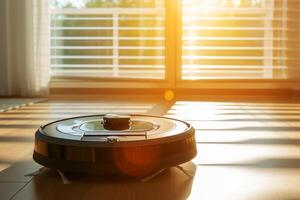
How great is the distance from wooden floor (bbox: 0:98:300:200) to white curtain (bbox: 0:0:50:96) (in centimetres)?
122

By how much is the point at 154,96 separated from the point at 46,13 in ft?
3.20

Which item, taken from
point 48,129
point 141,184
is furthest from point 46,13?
point 141,184

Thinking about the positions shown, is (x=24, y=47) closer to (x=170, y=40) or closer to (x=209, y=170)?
(x=170, y=40)

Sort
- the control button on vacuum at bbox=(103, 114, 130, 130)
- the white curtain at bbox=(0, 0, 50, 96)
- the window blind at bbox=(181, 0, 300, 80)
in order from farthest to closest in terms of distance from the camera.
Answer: the window blind at bbox=(181, 0, 300, 80) < the white curtain at bbox=(0, 0, 50, 96) < the control button on vacuum at bbox=(103, 114, 130, 130)

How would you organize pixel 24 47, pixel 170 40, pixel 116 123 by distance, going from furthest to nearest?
1. pixel 170 40
2. pixel 24 47
3. pixel 116 123

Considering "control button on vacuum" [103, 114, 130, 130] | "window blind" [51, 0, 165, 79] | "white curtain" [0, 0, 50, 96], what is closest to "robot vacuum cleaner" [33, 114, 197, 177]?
"control button on vacuum" [103, 114, 130, 130]

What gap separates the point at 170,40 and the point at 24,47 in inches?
41.6

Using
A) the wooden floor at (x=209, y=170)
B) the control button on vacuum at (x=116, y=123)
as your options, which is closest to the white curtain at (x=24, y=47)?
the wooden floor at (x=209, y=170)

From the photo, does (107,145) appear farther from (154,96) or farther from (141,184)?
(154,96)

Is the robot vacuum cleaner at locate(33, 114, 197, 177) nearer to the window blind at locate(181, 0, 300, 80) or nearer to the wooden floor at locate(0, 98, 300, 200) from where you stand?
the wooden floor at locate(0, 98, 300, 200)

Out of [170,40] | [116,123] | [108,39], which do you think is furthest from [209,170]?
[108,39]

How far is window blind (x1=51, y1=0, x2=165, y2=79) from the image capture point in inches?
121

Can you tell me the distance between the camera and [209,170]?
2.84 ft

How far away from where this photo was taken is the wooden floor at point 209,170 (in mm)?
707
